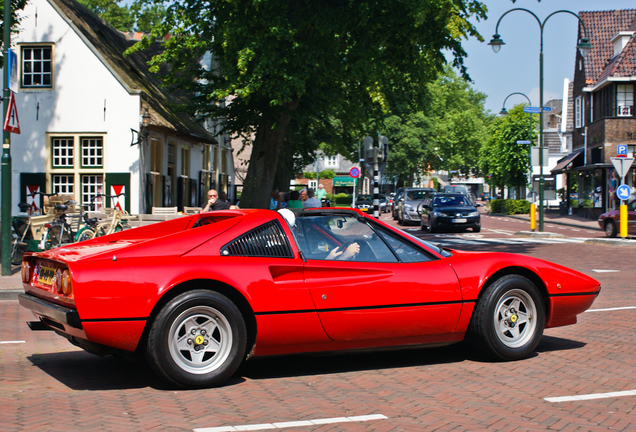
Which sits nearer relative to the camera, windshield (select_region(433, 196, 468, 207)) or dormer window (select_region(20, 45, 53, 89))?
dormer window (select_region(20, 45, 53, 89))

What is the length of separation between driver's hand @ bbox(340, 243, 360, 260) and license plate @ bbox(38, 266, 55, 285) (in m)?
2.25

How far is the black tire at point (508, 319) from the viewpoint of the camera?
5.70 meters

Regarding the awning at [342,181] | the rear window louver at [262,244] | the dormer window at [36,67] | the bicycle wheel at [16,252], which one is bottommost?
the bicycle wheel at [16,252]

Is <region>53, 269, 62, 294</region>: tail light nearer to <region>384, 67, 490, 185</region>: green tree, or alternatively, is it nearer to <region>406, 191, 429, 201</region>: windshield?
<region>406, 191, 429, 201</region>: windshield

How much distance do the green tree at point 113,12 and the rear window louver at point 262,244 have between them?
51.3 metres

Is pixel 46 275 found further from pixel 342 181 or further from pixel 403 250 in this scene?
pixel 342 181

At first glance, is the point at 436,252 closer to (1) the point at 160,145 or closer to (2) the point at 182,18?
(2) the point at 182,18

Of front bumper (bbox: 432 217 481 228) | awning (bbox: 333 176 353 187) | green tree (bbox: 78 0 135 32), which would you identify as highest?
green tree (bbox: 78 0 135 32)

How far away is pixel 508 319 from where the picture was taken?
5.83m

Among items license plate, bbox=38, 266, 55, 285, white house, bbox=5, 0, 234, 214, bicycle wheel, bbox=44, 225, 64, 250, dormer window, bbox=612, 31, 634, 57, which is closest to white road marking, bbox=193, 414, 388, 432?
license plate, bbox=38, 266, 55, 285

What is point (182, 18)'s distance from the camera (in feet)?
56.7

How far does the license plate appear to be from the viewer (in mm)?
5172

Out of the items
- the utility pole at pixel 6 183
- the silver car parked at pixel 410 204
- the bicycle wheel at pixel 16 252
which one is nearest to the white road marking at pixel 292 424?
the utility pole at pixel 6 183

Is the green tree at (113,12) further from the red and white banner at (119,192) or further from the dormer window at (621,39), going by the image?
the dormer window at (621,39)
